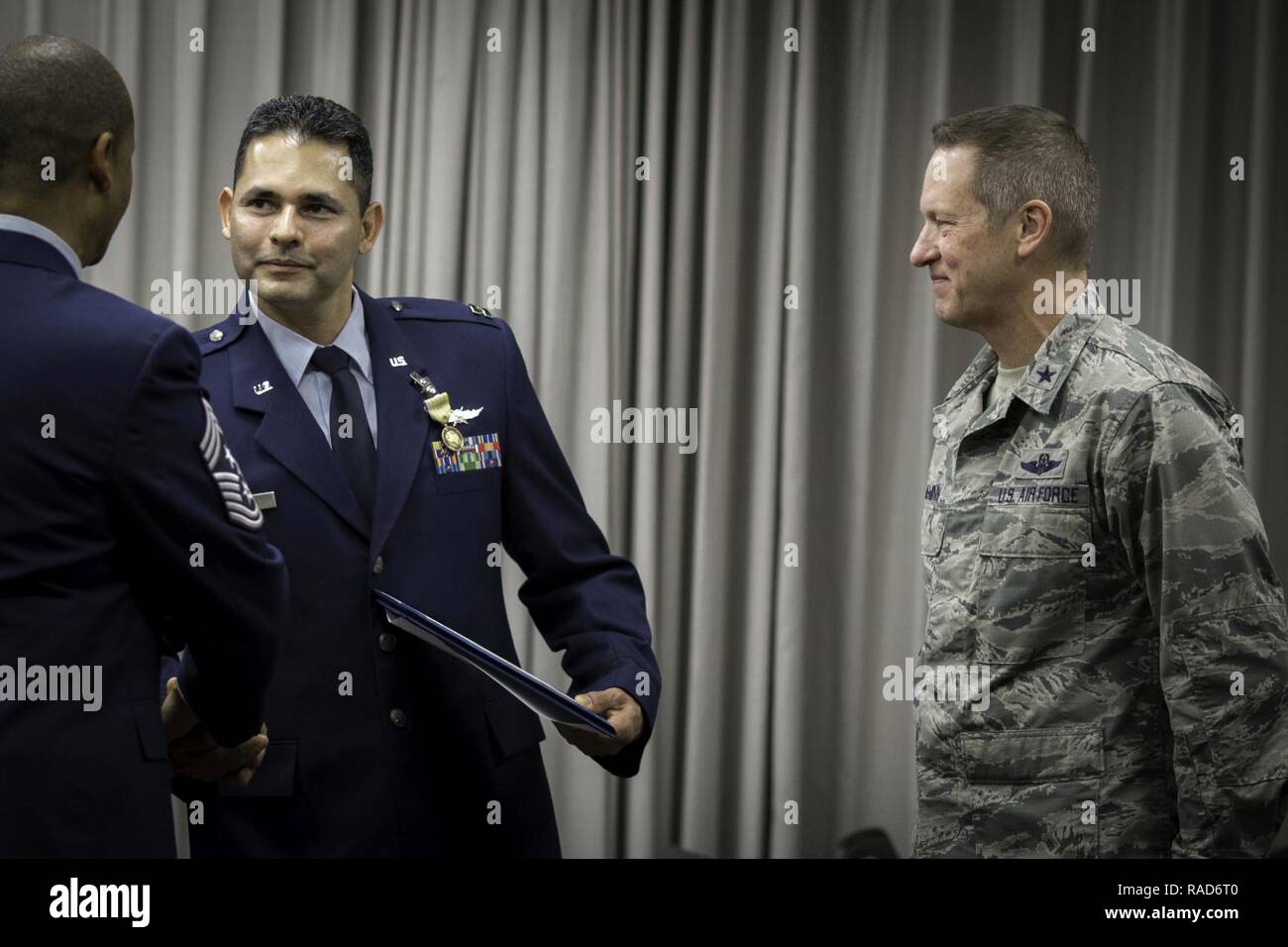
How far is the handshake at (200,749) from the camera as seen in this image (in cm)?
158

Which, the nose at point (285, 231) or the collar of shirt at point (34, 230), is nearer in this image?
the collar of shirt at point (34, 230)

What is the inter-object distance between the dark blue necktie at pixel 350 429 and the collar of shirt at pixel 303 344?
0.02 m

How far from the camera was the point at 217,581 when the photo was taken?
4.58 ft

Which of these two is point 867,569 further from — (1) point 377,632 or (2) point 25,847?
(2) point 25,847

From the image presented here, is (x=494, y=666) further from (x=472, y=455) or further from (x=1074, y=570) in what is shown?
(x=1074, y=570)

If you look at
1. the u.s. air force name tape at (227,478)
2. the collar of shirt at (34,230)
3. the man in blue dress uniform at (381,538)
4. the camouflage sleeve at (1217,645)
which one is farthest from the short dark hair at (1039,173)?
the collar of shirt at (34,230)

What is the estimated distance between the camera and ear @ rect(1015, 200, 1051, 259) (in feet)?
6.10

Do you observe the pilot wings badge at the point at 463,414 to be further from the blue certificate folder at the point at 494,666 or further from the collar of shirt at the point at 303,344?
the blue certificate folder at the point at 494,666

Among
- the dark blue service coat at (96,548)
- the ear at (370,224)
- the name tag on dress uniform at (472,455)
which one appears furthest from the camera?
the ear at (370,224)

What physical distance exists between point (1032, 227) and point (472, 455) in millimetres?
873

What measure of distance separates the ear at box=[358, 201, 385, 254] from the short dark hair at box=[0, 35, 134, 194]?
0.55 meters
